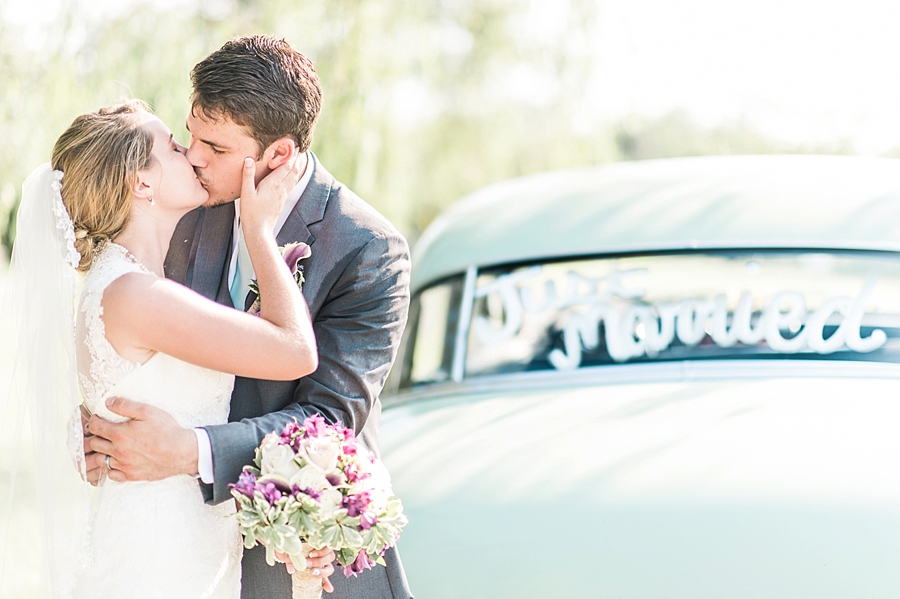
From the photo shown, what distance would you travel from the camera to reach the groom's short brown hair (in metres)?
2.32

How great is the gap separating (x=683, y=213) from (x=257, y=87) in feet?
6.58

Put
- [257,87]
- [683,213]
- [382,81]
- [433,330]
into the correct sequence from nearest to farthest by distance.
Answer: [257,87] → [683,213] → [433,330] → [382,81]

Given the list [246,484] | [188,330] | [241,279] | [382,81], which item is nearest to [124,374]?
[188,330]

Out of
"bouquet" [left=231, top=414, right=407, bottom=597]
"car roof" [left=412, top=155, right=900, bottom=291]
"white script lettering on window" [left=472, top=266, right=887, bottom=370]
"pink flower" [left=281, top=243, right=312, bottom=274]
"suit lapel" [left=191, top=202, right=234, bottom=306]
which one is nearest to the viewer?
"bouquet" [left=231, top=414, right=407, bottom=597]

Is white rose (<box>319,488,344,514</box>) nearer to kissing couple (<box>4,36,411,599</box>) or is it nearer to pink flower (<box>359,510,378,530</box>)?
pink flower (<box>359,510,378,530</box>)

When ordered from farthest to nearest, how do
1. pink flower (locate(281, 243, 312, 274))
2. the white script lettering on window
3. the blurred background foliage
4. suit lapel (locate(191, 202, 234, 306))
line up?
the blurred background foliage
the white script lettering on window
suit lapel (locate(191, 202, 234, 306))
pink flower (locate(281, 243, 312, 274))

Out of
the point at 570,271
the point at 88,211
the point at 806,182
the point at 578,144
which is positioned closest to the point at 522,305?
the point at 570,271

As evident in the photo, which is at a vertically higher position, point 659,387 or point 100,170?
point 100,170

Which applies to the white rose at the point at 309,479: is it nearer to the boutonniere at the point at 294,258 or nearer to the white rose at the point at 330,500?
the white rose at the point at 330,500

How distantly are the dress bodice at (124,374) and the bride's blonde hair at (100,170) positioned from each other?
57 mm

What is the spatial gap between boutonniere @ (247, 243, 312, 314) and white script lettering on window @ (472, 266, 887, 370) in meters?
1.44

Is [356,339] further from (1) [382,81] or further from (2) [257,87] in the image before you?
(1) [382,81]

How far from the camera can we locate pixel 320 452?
2123 mm

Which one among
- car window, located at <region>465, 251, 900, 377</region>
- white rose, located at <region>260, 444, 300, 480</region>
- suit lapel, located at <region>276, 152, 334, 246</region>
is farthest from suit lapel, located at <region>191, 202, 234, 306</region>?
car window, located at <region>465, 251, 900, 377</region>
